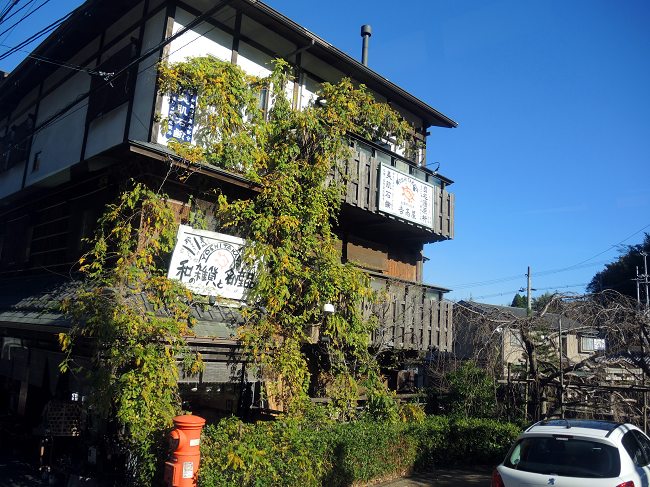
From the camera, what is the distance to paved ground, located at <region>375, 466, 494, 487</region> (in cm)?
982

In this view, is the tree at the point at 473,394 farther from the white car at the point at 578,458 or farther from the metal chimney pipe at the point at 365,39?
the metal chimney pipe at the point at 365,39

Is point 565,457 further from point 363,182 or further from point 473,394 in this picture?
point 363,182

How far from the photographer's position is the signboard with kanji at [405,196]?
1380 cm

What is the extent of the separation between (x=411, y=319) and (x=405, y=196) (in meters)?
3.64

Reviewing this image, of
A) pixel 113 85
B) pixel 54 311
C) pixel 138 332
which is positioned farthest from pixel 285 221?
pixel 113 85

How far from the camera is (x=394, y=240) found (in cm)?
1659

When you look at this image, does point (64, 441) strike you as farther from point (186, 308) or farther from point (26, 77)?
point (26, 77)

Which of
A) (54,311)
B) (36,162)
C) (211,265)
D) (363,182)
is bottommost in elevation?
(54,311)

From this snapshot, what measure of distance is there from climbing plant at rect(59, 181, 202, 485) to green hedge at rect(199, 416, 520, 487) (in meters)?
0.99

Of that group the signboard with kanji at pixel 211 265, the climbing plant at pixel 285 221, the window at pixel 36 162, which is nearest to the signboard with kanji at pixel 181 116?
the climbing plant at pixel 285 221

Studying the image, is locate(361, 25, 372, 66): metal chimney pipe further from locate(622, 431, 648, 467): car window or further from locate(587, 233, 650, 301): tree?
locate(587, 233, 650, 301): tree

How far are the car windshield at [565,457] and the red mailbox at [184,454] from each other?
172 inches

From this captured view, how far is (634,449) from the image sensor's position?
691cm

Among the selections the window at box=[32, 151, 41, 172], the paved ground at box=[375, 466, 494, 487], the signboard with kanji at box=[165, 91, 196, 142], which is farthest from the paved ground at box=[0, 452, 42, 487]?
the window at box=[32, 151, 41, 172]
